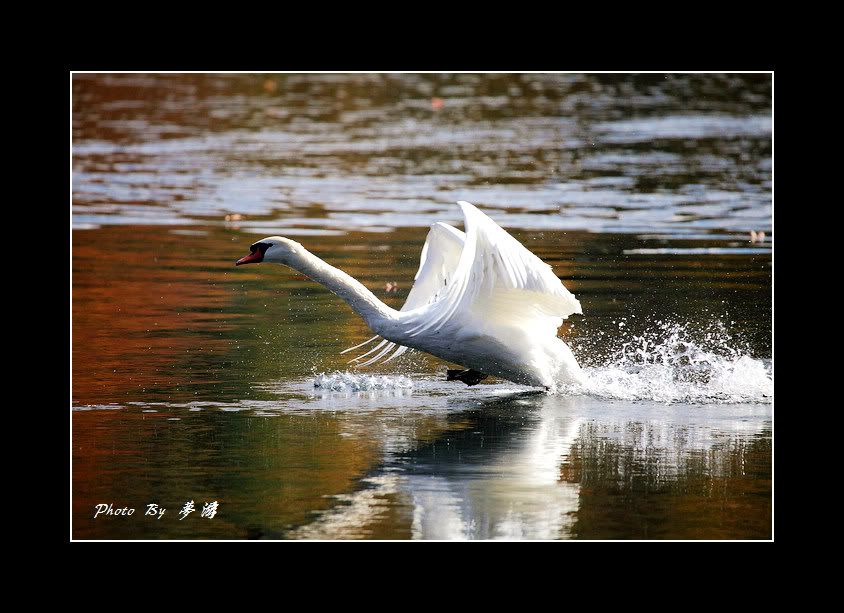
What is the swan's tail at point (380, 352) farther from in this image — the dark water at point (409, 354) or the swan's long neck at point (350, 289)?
the swan's long neck at point (350, 289)

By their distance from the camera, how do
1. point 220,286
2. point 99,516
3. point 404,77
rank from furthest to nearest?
point 404,77 → point 220,286 → point 99,516

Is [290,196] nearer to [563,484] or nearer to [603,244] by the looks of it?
[603,244]

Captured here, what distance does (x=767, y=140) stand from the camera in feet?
72.4

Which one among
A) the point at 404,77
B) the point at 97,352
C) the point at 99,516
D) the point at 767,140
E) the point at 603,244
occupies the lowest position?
the point at 99,516

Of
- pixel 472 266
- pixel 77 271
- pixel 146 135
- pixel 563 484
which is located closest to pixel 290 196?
pixel 77 271

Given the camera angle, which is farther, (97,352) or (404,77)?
(404,77)

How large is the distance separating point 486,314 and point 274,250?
63.4 inches

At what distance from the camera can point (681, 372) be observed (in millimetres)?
10328

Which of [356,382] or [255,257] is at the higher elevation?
[255,257]

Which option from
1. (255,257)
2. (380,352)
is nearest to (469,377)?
(380,352)

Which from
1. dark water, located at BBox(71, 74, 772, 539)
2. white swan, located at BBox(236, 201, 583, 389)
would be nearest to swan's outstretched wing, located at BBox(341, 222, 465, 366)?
white swan, located at BBox(236, 201, 583, 389)

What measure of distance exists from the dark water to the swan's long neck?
1.92 feet

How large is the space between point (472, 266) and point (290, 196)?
9735 millimetres

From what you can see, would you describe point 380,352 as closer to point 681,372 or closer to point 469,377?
point 469,377
